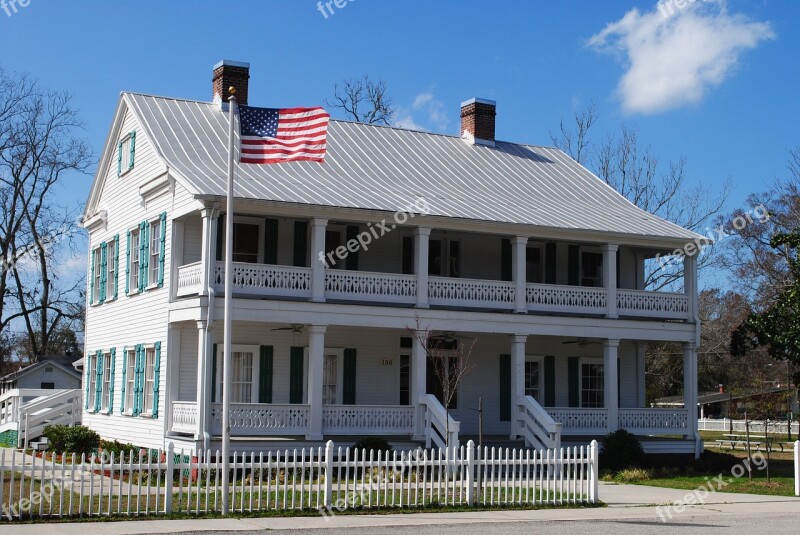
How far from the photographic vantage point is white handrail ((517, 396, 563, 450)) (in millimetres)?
23250

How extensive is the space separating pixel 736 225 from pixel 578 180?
20.5 metres

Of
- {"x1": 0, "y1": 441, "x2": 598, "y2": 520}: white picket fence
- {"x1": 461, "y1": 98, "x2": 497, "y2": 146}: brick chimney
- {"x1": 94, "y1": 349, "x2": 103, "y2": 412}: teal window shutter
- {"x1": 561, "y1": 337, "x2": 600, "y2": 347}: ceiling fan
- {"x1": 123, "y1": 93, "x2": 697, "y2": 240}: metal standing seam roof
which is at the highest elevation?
{"x1": 461, "y1": 98, "x2": 497, "y2": 146}: brick chimney

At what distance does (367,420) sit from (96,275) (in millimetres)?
11379

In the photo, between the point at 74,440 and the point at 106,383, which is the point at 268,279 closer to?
the point at 74,440

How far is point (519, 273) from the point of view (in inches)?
984

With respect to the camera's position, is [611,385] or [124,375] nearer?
[611,385]

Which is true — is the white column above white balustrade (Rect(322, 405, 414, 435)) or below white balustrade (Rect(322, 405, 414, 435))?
above

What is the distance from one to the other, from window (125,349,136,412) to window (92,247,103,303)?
394cm

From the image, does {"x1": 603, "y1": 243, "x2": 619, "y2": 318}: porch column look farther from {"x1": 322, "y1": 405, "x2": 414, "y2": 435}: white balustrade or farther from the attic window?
the attic window

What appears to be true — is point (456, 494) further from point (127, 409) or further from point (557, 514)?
point (127, 409)

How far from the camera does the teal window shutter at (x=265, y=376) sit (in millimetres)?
24062

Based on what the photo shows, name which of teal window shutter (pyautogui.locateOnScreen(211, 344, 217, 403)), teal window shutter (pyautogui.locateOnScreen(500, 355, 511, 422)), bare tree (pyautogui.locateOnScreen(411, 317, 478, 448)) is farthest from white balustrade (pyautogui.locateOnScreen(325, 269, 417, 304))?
teal window shutter (pyautogui.locateOnScreen(500, 355, 511, 422))

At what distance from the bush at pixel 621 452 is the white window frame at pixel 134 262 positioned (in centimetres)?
1195

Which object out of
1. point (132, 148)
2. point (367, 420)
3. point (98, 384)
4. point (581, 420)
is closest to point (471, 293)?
point (367, 420)
